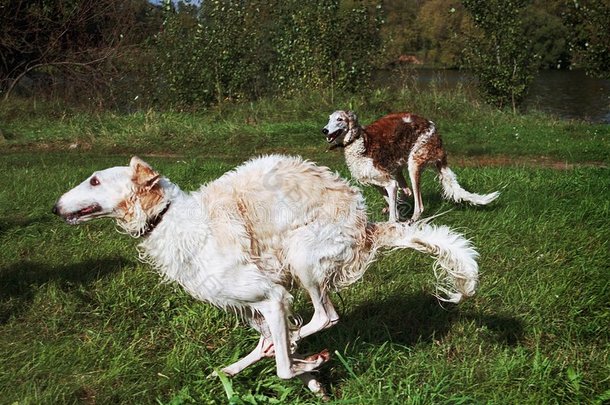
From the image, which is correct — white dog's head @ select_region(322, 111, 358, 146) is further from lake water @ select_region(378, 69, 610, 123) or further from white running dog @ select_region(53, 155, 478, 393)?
lake water @ select_region(378, 69, 610, 123)

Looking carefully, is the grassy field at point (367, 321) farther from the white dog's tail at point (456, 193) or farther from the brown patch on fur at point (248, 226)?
the brown patch on fur at point (248, 226)

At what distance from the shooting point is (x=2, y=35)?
56.8 feet

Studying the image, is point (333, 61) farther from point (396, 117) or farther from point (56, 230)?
point (56, 230)

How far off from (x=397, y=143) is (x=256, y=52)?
9936mm

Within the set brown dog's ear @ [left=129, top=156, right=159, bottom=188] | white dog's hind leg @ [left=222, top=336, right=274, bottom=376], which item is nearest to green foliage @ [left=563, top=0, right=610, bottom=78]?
white dog's hind leg @ [left=222, top=336, right=274, bottom=376]

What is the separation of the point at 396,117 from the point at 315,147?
4.16m

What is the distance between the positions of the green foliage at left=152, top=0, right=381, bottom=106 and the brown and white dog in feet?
26.7

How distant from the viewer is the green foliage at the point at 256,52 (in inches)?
640

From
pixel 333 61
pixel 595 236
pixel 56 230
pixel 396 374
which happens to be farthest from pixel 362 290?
pixel 333 61

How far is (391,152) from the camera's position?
7957 millimetres

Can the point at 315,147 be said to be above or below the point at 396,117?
below

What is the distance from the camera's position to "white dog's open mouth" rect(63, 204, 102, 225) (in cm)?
354

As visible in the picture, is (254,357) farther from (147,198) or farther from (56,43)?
(56,43)

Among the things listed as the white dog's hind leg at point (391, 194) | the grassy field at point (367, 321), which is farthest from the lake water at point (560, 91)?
the grassy field at point (367, 321)
